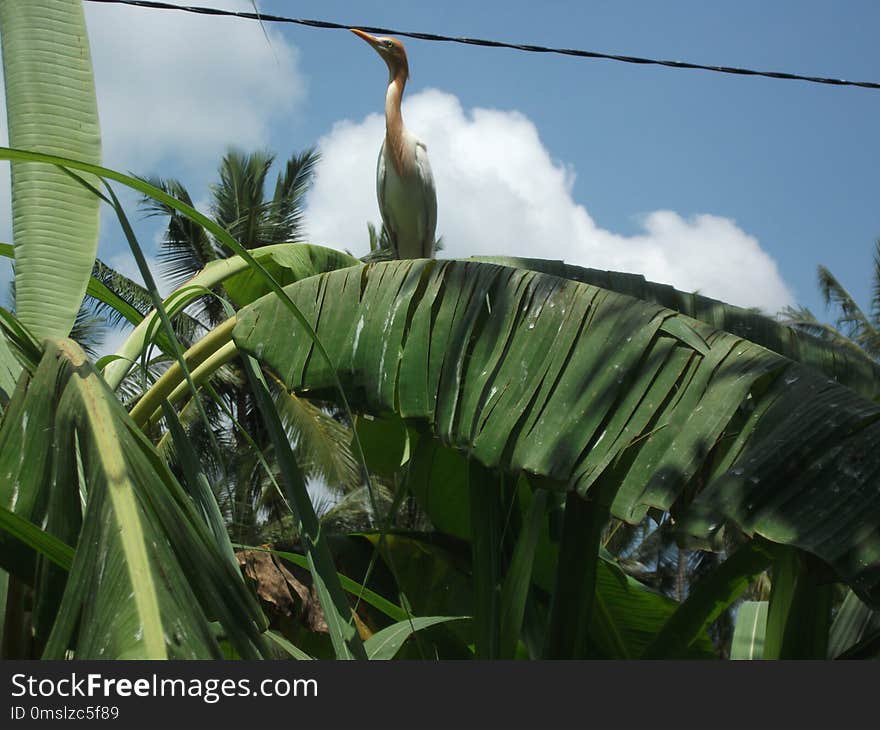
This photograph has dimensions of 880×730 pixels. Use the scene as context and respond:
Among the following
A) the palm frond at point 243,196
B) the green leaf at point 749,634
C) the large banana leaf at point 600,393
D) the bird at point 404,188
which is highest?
the palm frond at point 243,196

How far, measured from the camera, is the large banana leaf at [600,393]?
1443 millimetres

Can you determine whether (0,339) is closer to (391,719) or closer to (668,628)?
(391,719)

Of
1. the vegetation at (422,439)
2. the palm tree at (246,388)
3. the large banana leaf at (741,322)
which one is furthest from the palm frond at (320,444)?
the large banana leaf at (741,322)

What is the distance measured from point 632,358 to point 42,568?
1.13m

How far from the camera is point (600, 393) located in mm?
1762

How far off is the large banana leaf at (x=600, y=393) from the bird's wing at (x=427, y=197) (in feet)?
8.47

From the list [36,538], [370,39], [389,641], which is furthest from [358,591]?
[370,39]

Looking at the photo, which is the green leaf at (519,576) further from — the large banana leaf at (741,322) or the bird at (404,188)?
the bird at (404,188)

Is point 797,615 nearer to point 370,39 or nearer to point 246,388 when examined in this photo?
point 370,39

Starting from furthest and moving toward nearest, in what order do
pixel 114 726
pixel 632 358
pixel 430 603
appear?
pixel 430 603
pixel 632 358
pixel 114 726

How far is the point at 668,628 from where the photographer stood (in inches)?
98.6

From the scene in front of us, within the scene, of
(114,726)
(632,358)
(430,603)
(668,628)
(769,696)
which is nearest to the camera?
(114,726)

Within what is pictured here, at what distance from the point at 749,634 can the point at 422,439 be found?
64.4 inches

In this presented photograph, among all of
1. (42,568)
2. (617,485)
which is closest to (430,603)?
(617,485)
